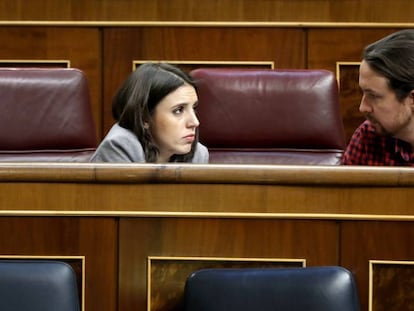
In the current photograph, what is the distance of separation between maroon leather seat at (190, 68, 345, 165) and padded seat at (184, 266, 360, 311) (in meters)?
0.28

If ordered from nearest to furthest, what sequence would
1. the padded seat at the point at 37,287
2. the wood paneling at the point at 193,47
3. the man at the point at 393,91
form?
the padded seat at the point at 37,287, the man at the point at 393,91, the wood paneling at the point at 193,47

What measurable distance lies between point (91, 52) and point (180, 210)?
0.46m

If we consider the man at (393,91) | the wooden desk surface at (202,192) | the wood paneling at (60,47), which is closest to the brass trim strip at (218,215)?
the wooden desk surface at (202,192)

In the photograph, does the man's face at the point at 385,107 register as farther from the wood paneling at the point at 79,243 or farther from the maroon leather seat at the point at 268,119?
the wood paneling at the point at 79,243

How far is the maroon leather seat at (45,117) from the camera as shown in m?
0.73

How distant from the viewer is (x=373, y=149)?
0.68m

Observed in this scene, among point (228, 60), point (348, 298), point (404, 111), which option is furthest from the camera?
point (228, 60)

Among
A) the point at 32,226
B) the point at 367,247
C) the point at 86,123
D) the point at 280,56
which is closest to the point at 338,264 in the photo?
the point at 367,247

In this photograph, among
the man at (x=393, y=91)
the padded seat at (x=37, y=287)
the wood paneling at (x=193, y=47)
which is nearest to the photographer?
the padded seat at (x=37, y=287)

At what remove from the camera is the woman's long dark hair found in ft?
2.36

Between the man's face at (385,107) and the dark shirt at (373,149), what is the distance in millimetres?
13

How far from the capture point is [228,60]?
0.91 meters

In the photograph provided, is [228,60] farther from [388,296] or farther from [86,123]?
[388,296]

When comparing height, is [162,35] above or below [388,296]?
above
